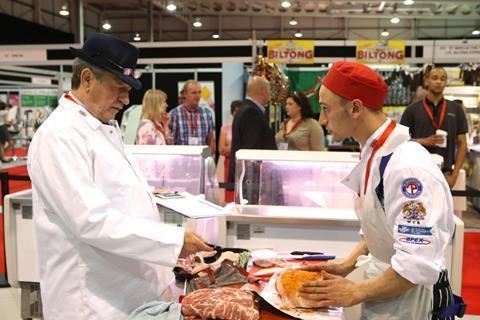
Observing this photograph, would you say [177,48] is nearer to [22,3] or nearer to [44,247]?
[44,247]

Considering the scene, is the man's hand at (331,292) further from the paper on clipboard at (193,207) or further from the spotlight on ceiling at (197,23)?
the spotlight on ceiling at (197,23)

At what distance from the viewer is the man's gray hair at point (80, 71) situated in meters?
1.93

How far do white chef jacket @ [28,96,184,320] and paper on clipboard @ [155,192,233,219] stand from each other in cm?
19

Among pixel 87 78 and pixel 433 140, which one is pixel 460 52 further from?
pixel 87 78

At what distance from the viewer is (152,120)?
215 inches

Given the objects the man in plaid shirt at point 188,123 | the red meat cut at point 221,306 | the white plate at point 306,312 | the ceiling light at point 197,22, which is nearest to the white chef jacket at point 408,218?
the white plate at point 306,312

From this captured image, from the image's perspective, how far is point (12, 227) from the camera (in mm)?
4336

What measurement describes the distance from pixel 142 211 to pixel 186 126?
15.1 feet

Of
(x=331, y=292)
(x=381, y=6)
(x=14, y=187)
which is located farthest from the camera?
(x=381, y=6)

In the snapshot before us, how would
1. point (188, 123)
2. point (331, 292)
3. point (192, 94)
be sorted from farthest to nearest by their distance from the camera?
1. point (188, 123)
2. point (192, 94)
3. point (331, 292)

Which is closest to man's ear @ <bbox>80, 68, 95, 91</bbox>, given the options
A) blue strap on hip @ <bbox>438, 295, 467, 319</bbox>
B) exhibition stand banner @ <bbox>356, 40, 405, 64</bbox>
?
blue strap on hip @ <bbox>438, 295, 467, 319</bbox>

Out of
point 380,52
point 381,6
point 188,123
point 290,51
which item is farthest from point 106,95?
point 381,6

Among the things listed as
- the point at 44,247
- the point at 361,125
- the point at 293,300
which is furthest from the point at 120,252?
the point at 361,125

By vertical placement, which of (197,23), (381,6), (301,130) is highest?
(197,23)
